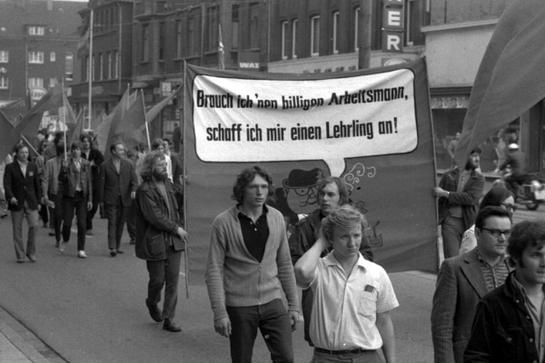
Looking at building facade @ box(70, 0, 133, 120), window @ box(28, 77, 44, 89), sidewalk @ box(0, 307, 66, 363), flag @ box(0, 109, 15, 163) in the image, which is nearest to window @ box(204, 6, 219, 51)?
building facade @ box(70, 0, 133, 120)

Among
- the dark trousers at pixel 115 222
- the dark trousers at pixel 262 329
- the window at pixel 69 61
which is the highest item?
the window at pixel 69 61

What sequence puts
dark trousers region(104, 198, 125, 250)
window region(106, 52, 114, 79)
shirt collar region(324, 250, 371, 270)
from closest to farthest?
shirt collar region(324, 250, 371, 270) < dark trousers region(104, 198, 125, 250) < window region(106, 52, 114, 79)

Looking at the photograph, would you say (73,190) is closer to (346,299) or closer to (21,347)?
(21,347)

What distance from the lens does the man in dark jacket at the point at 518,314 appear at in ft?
13.0

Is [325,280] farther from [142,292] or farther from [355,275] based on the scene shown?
[142,292]

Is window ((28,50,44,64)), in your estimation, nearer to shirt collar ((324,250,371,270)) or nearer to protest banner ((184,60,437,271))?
protest banner ((184,60,437,271))

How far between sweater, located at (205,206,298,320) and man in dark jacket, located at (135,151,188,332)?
2867 millimetres

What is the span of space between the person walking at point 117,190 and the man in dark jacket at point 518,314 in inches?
490

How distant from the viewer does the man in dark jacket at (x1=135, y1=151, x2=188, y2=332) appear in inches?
392

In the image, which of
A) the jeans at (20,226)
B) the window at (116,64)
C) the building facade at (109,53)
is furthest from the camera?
the window at (116,64)

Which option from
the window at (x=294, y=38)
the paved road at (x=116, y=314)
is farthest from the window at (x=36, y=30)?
Result: the paved road at (x=116, y=314)

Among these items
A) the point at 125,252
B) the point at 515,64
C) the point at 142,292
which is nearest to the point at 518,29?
the point at 515,64

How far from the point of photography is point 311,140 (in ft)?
31.9

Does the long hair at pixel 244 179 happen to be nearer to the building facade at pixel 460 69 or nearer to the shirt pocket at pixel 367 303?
the shirt pocket at pixel 367 303
